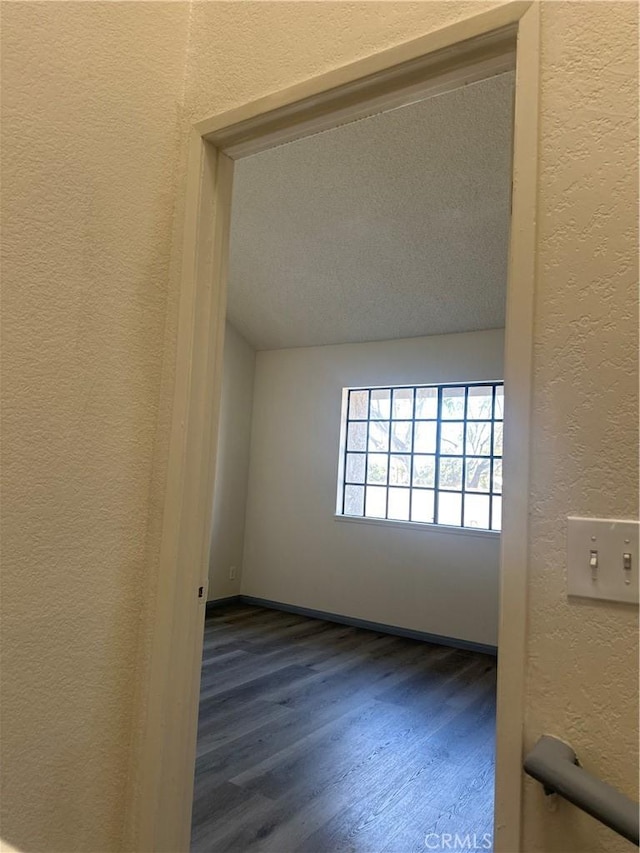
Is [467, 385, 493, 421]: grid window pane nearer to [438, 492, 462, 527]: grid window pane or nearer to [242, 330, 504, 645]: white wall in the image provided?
[242, 330, 504, 645]: white wall

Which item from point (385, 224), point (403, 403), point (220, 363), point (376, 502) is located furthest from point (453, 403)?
point (220, 363)

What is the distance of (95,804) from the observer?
3.77 feet

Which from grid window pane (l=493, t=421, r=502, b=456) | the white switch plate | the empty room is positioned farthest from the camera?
grid window pane (l=493, t=421, r=502, b=456)

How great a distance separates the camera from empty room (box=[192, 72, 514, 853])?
229 cm

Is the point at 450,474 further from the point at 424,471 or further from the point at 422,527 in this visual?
the point at 422,527

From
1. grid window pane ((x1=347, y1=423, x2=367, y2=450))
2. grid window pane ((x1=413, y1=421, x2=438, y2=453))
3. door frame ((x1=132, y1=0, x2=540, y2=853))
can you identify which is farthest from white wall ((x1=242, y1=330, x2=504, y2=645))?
door frame ((x1=132, y1=0, x2=540, y2=853))

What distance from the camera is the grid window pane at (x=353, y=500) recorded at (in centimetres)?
496

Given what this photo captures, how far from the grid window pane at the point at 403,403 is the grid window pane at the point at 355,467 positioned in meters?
0.50

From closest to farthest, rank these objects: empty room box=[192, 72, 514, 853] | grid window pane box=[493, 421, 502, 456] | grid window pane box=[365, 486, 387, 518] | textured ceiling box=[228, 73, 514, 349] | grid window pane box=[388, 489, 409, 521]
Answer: empty room box=[192, 72, 514, 853] < textured ceiling box=[228, 73, 514, 349] < grid window pane box=[493, 421, 502, 456] < grid window pane box=[388, 489, 409, 521] < grid window pane box=[365, 486, 387, 518]

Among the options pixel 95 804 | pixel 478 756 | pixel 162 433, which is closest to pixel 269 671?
pixel 478 756

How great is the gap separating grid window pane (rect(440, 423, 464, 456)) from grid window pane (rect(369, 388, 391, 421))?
54 cm
